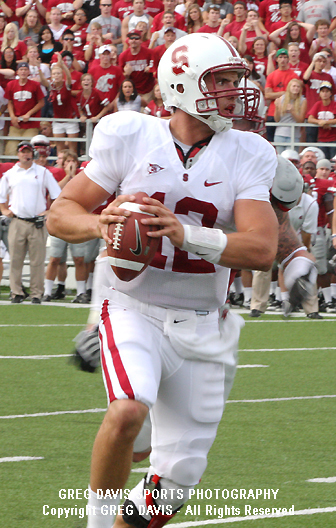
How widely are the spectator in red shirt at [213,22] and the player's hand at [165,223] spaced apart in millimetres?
10857

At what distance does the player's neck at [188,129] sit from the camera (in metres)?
2.99

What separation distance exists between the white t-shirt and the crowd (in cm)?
61

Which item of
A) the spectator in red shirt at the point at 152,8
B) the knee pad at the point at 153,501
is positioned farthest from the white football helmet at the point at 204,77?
the spectator in red shirt at the point at 152,8

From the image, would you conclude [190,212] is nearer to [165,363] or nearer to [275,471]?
[165,363]

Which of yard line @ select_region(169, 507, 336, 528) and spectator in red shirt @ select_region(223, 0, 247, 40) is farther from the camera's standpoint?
spectator in red shirt @ select_region(223, 0, 247, 40)

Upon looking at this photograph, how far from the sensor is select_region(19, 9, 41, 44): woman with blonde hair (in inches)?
570

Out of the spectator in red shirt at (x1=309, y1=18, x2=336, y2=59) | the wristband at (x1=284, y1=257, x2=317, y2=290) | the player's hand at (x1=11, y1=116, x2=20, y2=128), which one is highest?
the spectator in red shirt at (x1=309, y1=18, x2=336, y2=59)

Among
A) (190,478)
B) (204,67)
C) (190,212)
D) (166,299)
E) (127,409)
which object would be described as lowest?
(190,478)

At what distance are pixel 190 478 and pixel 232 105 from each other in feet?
4.26

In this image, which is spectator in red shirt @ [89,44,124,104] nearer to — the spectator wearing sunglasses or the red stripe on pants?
the spectator wearing sunglasses

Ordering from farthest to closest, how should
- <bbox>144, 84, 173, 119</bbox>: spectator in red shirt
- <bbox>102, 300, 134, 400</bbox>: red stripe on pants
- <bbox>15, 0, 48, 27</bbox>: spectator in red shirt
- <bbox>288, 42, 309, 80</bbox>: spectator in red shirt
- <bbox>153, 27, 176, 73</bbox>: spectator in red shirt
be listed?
<bbox>15, 0, 48, 27</bbox>: spectator in red shirt < <bbox>153, 27, 176, 73</bbox>: spectator in red shirt < <bbox>288, 42, 309, 80</bbox>: spectator in red shirt < <bbox>144, 84, 173, 119</bbox>: spectator in red shirt < <bbox>102, 300, 134, 400</bbox>: red stripe on pants

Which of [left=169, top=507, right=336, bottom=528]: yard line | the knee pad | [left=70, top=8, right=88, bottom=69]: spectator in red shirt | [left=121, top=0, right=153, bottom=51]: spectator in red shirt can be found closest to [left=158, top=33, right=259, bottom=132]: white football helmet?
the knee pad

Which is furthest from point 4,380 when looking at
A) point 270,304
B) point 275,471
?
point 270,304

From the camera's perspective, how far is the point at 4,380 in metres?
6.27
